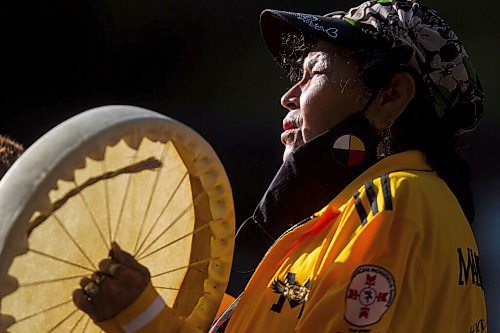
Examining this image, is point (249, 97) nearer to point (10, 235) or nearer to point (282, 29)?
point (282, 29)

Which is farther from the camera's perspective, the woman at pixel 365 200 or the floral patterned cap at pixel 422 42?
the floral patterned cap at pixel 422 42

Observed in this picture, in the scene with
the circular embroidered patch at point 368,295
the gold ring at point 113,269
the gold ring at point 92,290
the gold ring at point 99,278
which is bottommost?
the circular embroidered patch at point 368,295

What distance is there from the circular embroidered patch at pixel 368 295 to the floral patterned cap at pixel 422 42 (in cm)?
49

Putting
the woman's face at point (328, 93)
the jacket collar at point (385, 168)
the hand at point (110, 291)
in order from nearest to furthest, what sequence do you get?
the hand at point (110, 291), the jacket collar at point (385, 168), the woman's face at point (328, 93)

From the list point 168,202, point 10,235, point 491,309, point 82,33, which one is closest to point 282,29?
point 168,202

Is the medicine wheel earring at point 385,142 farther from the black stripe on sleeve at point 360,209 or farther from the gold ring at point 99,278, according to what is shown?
the gold ring at point 99,278

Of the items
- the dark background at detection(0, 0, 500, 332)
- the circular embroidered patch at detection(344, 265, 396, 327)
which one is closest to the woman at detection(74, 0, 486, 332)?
the circular embroidered patch at detection(344, 265, 396, 327)

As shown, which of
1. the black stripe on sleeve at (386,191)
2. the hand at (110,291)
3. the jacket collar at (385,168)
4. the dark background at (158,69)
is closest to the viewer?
the hand at (110,291)

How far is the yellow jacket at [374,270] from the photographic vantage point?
1631mm

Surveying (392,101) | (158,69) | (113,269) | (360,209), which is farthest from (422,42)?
(158,69)

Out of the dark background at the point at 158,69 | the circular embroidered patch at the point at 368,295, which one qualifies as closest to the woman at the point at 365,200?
the circular embroidered patch at the point at 368,295

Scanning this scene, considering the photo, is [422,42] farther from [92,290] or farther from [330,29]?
[92,290]

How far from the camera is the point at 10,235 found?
1.45 metres

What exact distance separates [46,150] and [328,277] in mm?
555
